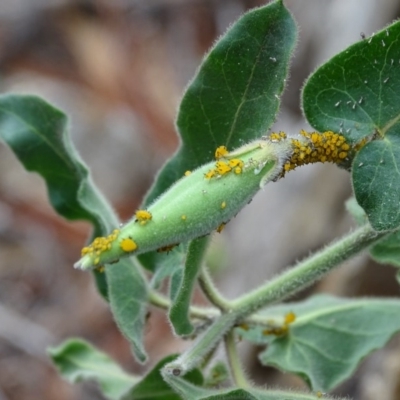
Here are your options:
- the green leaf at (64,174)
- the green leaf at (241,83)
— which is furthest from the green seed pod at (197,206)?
the green leaf at (64,174)

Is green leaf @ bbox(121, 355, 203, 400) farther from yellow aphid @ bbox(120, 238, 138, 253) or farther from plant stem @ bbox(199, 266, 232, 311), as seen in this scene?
yellow aphid @ bbox(120, 238, 138, 253)

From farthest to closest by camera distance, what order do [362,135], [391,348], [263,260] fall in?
[263,260] → [391,348] → [362,135]

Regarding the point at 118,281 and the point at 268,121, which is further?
the point at 118,281

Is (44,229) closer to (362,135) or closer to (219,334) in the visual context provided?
(219,334)

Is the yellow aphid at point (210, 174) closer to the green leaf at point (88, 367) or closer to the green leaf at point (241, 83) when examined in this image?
the green leaf at point (241, 83)

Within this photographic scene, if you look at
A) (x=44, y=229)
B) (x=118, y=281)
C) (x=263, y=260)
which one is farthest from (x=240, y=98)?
(x=44, y=229)

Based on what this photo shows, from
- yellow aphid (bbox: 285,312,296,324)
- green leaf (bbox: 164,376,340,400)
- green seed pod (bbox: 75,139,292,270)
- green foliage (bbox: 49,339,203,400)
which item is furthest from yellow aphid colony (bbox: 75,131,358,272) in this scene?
green foliage (bbox: 49,339,203,400)

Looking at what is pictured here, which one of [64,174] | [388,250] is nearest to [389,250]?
[388,250]
